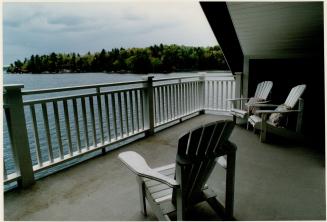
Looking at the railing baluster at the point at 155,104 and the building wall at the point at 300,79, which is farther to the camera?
the building wall at the point at 300,79

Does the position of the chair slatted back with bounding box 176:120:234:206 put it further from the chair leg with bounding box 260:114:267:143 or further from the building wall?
the building wall

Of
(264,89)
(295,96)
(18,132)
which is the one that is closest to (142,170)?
(18,132)

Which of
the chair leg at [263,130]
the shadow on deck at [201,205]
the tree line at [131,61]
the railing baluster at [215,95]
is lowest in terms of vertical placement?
the shadow on deck at [201,205]

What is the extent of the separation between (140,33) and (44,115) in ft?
8.21

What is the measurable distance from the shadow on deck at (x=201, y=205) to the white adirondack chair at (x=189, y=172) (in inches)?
9.9

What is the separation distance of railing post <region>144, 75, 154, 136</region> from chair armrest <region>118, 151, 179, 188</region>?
7.34ft

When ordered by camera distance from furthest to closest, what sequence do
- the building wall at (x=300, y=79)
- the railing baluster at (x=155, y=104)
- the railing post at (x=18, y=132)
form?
the building wall at (x=300, y=79) < the railing baluster at (x=155, y=104) < the railing post at (x=18, y=132)

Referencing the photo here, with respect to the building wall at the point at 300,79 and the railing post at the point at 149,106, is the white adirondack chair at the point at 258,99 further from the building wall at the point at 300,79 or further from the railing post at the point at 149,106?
the railing post at the point at 149,106

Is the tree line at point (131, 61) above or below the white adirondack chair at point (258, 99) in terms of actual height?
above

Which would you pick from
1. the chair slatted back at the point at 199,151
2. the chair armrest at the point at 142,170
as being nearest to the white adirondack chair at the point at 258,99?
the chair slatted back at the point at 199,151

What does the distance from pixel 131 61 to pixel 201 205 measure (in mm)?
3282

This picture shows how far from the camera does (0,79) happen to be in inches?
66.4

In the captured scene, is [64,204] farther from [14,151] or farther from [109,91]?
[109,91]

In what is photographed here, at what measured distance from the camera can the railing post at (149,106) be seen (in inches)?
154
